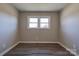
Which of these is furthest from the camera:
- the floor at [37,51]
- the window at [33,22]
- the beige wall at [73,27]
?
the window at [33,22]

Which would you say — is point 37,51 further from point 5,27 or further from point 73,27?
point 73,27

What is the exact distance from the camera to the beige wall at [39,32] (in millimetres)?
5906

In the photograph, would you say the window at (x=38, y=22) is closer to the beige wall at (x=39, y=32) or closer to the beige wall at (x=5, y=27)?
the beige wall at (x=39, y=32)

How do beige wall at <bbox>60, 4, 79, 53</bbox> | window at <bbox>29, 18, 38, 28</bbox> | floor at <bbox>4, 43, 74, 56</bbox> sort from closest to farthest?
beige wall at <bbox>60, 4, 79, 53</bbox> → floor at <bbox>4, 43, 74, 56</bbox> → window at <bbox>29, 18, 38, 28</bbox>

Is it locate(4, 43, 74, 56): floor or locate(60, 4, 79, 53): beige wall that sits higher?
locate(60, 4, 79, 53): beige wall

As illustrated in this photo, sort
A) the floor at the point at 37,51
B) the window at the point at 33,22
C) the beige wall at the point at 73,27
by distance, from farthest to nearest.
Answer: the window at the point at 33,22 < the floor at the point at 37,51 < the beige wall at the point at 73,27

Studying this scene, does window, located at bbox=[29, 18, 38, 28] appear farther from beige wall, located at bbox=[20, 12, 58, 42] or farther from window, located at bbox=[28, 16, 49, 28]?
beige wall, located at bbox=[20, 12, 58, 42]

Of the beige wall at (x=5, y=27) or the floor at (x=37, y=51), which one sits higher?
the beige wall at (x=5, y=27)

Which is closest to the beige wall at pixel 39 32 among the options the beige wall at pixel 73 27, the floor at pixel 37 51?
the floor at pixel 37 51

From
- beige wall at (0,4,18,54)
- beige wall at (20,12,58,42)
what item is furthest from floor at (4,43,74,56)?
beige wall at (20,12,58,42)

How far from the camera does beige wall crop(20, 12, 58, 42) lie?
233 inches

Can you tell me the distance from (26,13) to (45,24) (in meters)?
1.05

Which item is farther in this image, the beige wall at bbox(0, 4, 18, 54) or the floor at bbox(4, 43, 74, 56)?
the floor at bbox(4, 43, 74, 56)

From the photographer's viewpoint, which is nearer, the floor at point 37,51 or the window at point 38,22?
the floor at point 37,51
